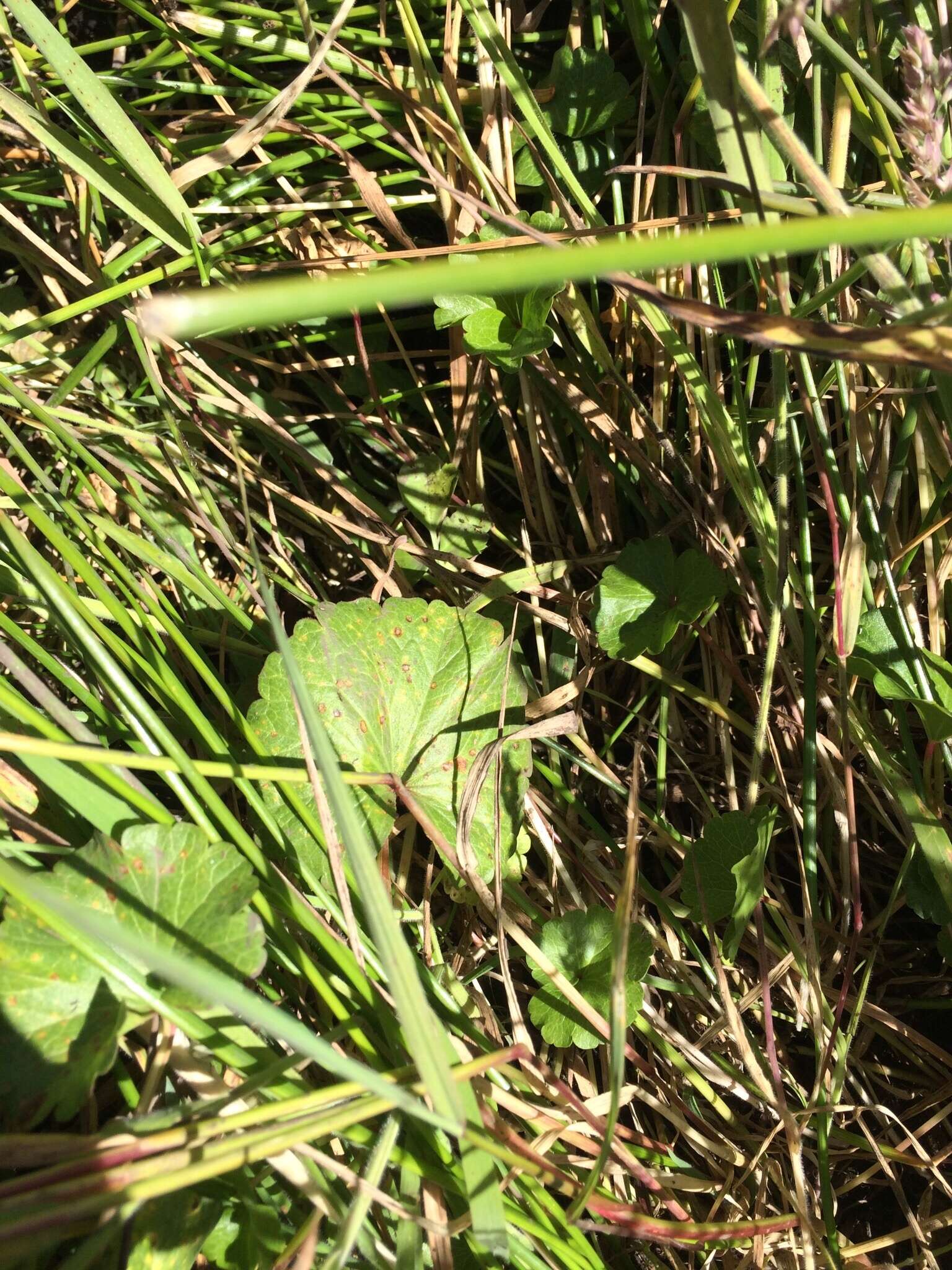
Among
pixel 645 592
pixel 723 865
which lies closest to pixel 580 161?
pixel 645 592

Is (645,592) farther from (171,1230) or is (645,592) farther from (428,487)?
(171,1230)

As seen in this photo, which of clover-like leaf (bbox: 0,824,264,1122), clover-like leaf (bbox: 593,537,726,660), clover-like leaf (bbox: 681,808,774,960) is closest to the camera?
clover-like leaf (bbox: 0,824,264,1122)

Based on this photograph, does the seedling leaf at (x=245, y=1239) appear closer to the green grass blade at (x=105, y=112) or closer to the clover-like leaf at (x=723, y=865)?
the clover-like leaf at (x=723, y=865)

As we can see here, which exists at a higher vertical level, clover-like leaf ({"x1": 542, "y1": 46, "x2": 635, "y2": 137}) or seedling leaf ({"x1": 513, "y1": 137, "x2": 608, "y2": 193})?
clover-like leaf ({"x1": 542, "y1": 46, "x2": 635, "y2": 137})

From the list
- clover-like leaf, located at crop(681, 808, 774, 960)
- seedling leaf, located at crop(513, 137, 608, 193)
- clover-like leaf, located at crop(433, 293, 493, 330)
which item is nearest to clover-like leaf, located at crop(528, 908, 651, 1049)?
clover-like leaf, located at crop(681, 808, 774, 960)

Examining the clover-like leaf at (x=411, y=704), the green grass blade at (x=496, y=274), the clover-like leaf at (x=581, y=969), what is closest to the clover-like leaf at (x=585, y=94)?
the clover-like leaf at (x=411, y=704)

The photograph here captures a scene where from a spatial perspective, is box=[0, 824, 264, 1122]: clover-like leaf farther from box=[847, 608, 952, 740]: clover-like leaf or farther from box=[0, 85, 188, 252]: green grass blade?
box=[0, 85, 188, 252]: green grass blade

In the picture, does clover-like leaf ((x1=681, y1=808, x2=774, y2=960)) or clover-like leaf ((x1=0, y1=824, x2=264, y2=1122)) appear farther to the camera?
clover-like leaf ((x1=681, y1=808, x2=774, y2=960))
